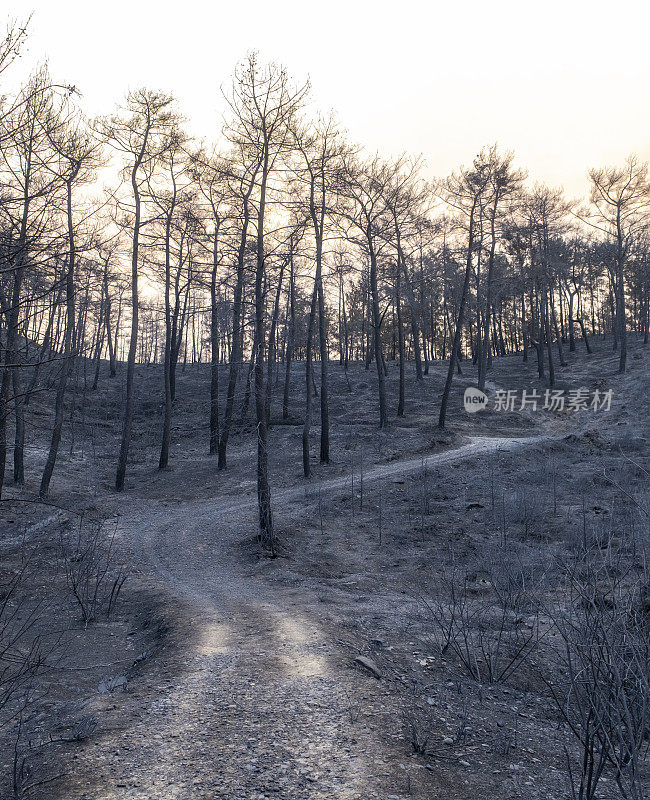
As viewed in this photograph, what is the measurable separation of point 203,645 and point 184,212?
19.2 m

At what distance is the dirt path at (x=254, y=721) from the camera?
440 cm

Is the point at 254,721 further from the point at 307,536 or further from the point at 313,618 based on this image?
the point at 307,536

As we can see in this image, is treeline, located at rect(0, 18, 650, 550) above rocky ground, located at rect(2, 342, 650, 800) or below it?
above

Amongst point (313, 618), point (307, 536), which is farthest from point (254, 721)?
point (307, 536)

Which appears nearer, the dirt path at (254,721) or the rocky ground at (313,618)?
the dirt path at (254,721)

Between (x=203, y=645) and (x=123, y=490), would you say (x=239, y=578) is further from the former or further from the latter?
(x=123, y=490)

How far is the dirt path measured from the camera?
440cm

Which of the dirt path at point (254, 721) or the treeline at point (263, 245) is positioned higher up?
the treeline at point (263, 245)

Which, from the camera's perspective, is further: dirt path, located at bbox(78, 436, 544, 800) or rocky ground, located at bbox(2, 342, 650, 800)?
rocky ground, located at bbox(2, 342, 650, 800)

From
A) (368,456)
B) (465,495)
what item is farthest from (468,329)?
(465,495)

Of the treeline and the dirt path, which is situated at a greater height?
the treeline

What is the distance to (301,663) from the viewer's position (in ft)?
22.9

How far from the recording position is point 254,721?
17.8ft

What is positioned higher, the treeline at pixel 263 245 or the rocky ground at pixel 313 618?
the treeline at pixel 263 245
